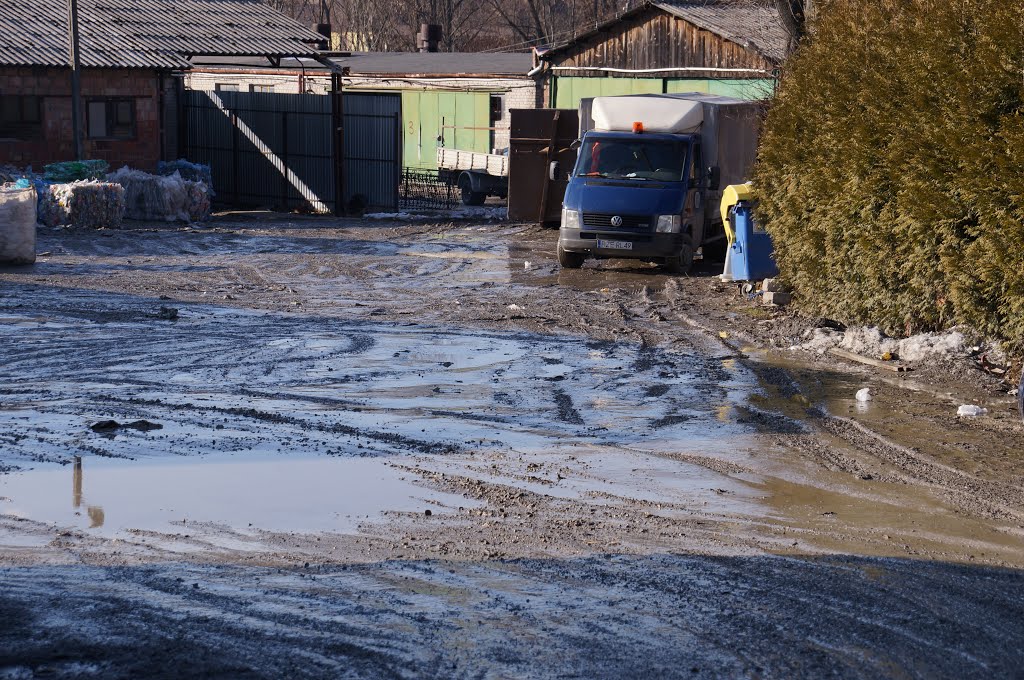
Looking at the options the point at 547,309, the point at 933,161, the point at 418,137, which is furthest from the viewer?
the point at 418,137

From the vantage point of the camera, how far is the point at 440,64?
4150 cm

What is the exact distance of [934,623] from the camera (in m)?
5.51

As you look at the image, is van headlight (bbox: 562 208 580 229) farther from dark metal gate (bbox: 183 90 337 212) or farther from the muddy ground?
dark metal gate (bbox: 183 90 337 212)

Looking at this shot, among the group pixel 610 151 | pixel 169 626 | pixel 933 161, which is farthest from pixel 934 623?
pixel 610 151

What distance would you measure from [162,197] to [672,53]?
40.7 ft

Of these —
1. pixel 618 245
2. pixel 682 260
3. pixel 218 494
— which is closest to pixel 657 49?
pixel 682 260

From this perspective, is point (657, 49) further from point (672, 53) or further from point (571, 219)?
point (571, 219)

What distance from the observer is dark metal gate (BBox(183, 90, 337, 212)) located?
97.0 feet

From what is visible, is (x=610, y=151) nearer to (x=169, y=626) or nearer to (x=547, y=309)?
(x=547, y=309)

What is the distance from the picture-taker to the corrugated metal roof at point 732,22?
92.8 feet

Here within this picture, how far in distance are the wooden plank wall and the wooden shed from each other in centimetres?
2

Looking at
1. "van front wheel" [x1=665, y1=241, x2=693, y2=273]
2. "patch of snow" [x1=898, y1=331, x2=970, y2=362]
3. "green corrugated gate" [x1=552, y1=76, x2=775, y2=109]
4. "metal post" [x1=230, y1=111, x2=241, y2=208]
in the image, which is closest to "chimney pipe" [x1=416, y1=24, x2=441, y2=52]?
"green corrugated gate" [x1=552, y1=76, x2=775, y2=109]

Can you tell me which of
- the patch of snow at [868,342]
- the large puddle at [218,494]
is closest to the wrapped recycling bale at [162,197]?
the patch of snow at [868,342]

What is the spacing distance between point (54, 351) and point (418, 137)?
97.0 ft
